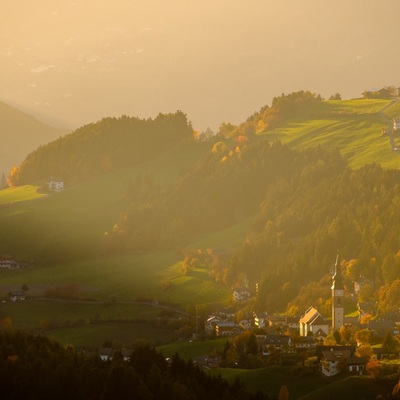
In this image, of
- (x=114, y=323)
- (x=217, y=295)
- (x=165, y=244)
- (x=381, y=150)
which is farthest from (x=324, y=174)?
(x=114, y=323)

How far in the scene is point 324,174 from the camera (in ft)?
625

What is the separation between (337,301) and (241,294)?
70.6 ft

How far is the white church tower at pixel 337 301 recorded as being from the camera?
416 ft

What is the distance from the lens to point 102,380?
94.5 m

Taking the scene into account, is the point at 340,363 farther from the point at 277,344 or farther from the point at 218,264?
the point at 218,264

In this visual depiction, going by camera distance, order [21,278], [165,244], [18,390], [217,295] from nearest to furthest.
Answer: [18,390]
[217,295]
[21,278]
[165,244]

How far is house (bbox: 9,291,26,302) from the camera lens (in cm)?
15662

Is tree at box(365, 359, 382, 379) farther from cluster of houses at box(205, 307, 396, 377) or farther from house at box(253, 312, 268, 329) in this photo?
house at box(253, 312, 268, 329)

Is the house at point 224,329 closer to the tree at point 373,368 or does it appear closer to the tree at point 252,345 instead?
the tree at point 252,345

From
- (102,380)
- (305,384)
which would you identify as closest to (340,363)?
(305,384)

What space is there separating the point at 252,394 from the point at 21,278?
253 feet

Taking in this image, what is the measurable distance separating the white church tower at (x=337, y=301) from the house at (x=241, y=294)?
56.5 feet

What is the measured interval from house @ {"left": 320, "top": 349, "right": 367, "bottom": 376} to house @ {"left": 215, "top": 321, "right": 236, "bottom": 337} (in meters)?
24.4

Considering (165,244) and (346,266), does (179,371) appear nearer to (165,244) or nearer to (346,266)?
(346,266)
